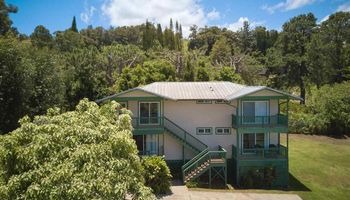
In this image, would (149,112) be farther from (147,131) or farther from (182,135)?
(182,135)

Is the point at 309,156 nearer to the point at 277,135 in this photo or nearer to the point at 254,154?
the point at 277,135

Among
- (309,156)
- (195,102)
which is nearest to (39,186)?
(195,102)

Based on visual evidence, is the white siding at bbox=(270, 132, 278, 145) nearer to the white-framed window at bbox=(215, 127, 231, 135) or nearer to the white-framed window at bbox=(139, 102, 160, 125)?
the white-framed window at bbox=(215, 127, 231, 135)

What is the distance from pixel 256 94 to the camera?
2867 centimetres

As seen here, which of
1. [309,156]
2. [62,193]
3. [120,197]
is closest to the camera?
[62,193]

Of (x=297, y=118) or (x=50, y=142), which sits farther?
(x=297, y=118)

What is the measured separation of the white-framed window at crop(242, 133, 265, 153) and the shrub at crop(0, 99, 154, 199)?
760 inches

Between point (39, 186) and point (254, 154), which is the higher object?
point (39, 186)

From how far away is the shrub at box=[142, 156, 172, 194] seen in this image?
24.3m

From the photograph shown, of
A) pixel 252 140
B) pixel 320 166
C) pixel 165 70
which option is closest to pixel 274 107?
pixel 252 140

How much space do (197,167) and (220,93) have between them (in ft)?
24.0

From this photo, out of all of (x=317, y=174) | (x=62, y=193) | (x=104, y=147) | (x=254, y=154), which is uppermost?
(x=104, y=147)

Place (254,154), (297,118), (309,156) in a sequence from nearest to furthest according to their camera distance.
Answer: (254,154) < (309,156) < (297,118)

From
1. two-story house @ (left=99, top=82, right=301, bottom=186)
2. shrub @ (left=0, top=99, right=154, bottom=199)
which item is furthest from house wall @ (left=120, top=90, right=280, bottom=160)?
shrub @ (left=0, top=99, right=154, bottom=199)
